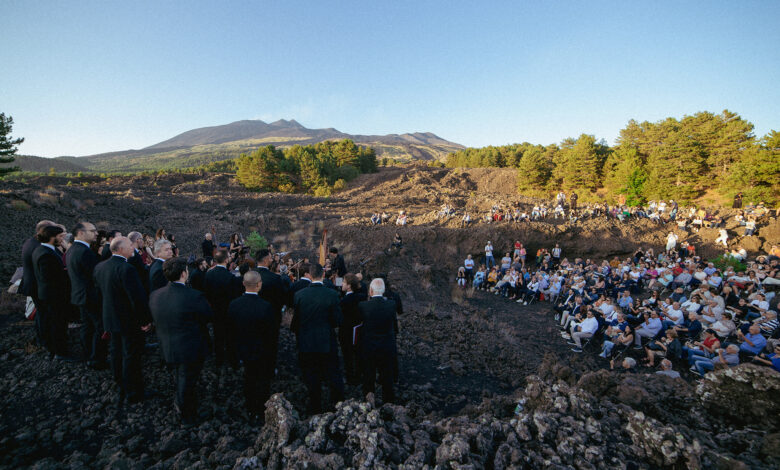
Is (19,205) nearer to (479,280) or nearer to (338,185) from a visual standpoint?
(479,280)

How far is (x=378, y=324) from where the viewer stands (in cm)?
388

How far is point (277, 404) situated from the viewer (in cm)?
272

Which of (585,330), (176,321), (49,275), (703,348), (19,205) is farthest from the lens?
(19,205)

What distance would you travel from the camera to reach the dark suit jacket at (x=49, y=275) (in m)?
3.95

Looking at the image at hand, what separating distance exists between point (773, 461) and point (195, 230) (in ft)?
62.8

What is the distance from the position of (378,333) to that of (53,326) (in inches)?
166

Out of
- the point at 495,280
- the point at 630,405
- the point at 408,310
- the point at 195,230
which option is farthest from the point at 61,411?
the point at 195,230

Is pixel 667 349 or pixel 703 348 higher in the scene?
pixel 703 348

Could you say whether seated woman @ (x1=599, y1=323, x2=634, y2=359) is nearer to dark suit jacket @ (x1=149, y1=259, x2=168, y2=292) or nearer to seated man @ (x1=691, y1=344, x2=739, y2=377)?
seated man @ (x1=691, y1=344, x2=739, y2=377)

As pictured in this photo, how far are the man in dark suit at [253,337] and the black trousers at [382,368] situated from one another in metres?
1.18

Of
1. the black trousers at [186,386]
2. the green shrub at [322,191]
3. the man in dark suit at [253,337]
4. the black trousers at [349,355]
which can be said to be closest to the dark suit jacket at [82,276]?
the black trousers at [186,386]

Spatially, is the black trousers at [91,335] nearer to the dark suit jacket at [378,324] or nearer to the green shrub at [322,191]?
the dark suit jacket at [378,324]

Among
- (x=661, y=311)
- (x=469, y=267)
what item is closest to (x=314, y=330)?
(x=661, y=311)

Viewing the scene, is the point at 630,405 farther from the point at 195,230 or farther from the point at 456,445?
the point at 195,230
